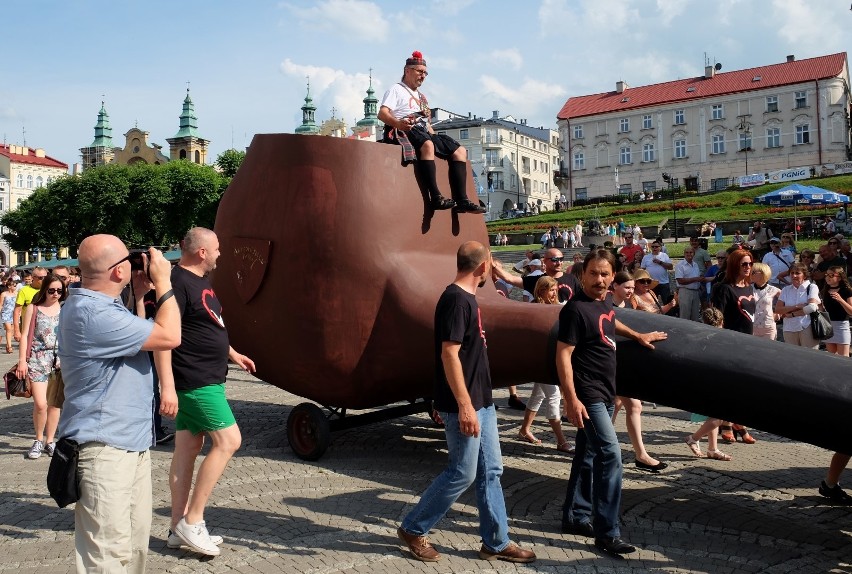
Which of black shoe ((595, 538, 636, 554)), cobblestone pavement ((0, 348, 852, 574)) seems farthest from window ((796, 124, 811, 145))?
black shoe ((595, 538, 636, 554))

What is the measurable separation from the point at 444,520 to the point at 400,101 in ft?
11.4

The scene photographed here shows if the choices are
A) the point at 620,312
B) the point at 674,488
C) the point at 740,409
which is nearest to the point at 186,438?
the point at 620,312

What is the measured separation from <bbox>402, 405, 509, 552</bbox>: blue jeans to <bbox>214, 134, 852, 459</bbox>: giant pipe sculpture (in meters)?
1.09

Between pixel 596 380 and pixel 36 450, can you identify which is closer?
pixel 596 380

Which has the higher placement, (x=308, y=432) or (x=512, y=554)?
(x=308, y=432)

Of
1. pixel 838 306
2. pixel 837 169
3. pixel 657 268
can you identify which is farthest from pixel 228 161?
pixel 838 306

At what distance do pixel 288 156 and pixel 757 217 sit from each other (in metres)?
38.8

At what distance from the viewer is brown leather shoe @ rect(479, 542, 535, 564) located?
186 inches

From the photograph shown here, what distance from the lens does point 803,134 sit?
65.4m

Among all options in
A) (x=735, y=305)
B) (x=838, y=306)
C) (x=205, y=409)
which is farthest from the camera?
(x=838, y=306)

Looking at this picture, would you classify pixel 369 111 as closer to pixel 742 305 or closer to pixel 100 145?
pixel 100 145

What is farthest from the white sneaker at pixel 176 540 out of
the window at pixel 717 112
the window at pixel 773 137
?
the window at pixel 717 112

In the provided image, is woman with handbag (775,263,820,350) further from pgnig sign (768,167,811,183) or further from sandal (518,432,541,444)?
pgnig sign (768,167,811,183)

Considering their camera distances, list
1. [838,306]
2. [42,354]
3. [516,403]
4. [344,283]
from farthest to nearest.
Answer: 1. [516,403]
2. [838,306]
3. [42,354]
4. [344,283]
